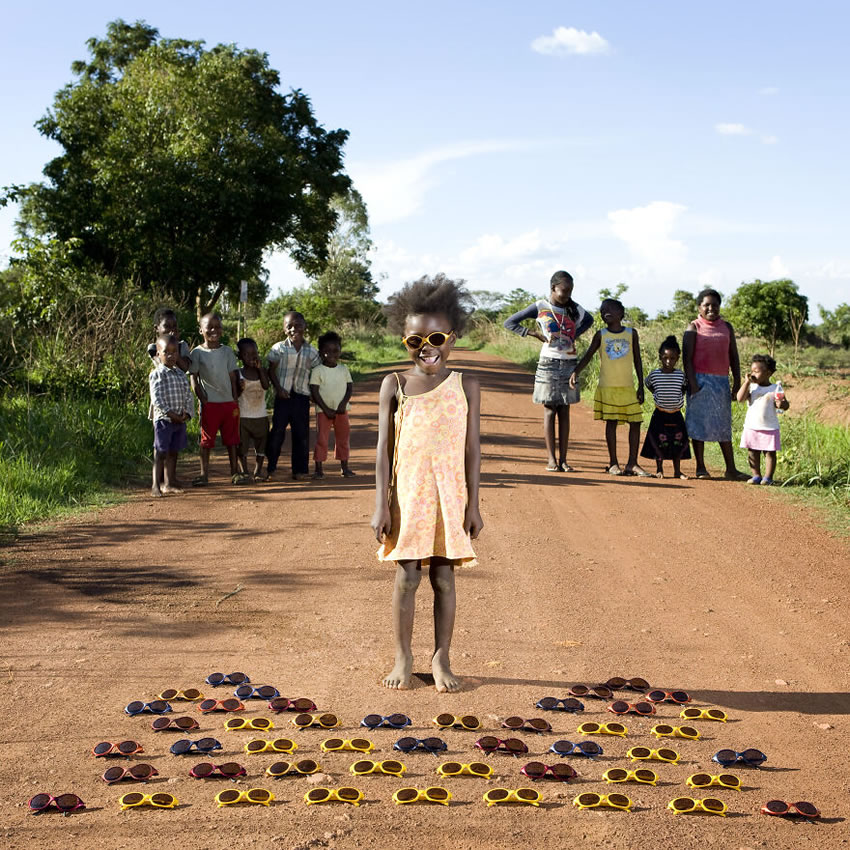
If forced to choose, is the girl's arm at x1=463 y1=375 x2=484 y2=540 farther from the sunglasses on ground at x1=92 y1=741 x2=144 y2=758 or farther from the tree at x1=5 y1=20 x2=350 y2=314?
the tree at x1=5 y1=20 x2=350 y2=314

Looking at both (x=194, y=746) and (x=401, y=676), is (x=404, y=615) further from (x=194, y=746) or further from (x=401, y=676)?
(x=194, y=746)

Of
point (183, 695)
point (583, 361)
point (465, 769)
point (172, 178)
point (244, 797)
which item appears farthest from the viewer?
point (172, 178)

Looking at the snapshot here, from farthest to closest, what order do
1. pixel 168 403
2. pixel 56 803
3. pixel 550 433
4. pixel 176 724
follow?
pixel 550 433 < pixel 168 403 < pixel 176 724 < pixel 56 803

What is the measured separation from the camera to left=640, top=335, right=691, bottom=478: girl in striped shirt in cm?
1038

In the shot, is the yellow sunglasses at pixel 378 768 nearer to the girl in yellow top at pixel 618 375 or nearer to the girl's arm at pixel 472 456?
the girl's arm at pixel 472 456

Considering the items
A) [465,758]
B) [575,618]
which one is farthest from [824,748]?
[575,618]

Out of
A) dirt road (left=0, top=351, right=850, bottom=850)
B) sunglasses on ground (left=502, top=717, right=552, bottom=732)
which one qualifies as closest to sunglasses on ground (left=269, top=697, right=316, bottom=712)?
dirt road (left=0, top=351, right=850, bottom=850)

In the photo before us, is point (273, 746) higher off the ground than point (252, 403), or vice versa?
point (252, 403)

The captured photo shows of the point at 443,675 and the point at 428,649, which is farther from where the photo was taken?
the point at 428,649

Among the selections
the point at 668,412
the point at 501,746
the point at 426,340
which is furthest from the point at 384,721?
the point at 668,412

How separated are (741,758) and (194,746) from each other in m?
2.09

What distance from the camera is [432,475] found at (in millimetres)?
4520

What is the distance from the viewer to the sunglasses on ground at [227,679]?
4539 millimetres

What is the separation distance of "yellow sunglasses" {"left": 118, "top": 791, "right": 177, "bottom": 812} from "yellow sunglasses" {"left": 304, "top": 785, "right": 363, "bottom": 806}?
46 cm
